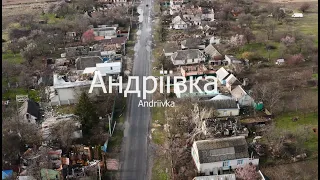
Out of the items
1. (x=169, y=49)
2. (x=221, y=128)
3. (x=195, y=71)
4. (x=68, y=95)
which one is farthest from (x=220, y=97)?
(x=169, y=49)

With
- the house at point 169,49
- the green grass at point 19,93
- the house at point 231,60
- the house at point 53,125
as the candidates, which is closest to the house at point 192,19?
the house at point 169,49

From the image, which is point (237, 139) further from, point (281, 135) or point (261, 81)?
point (261, 81)

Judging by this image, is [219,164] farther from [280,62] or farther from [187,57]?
[280,62]

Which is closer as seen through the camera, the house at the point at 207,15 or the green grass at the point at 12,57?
the green grass at the point at 12,57

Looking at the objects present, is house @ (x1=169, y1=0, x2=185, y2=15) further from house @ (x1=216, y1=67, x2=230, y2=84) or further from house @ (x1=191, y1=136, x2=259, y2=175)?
house @ (x1=191, y1=136, x2=259, y2=175)

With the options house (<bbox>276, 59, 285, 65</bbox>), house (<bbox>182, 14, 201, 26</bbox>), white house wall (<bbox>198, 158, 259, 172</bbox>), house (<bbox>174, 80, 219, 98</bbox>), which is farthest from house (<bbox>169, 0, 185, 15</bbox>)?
white house wall (<bbox>198, 158, 259, 172</bbox>)

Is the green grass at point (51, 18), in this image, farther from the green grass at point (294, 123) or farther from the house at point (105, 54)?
the green grass at point (294, 123)
